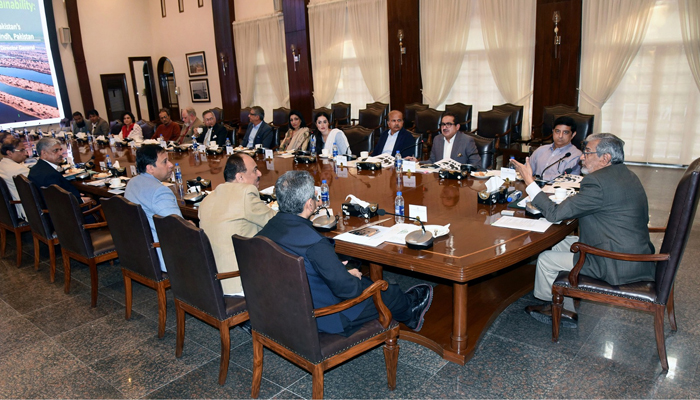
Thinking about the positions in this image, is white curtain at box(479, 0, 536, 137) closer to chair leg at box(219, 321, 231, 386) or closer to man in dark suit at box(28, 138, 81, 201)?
man in dark suit at box(28, 138, 81, 201)

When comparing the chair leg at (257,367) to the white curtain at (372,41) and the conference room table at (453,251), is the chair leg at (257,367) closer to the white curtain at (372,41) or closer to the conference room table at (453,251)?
the conference room table at (453,251)

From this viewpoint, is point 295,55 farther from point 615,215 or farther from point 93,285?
point 615,215

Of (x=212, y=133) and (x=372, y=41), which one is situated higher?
(x=372, y=41)

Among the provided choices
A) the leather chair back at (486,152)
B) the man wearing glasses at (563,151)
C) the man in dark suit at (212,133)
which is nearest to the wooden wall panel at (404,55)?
the man in dark suit at (212,133)

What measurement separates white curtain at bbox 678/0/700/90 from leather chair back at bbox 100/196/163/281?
6.51 m

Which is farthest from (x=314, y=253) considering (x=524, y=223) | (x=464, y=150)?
(x=464, y=150)

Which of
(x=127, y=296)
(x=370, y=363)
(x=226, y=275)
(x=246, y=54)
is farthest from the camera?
(x=246, y=54)

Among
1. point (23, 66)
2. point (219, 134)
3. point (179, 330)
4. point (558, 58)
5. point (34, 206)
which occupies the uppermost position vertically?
point (23, 66)

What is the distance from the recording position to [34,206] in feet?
11.7

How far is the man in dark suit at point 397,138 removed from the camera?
5.05 meters

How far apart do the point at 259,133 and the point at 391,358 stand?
15.2 ft

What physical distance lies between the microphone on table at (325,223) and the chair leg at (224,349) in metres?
0.71

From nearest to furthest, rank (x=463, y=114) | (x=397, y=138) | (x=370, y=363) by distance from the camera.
A: (x=370, y=363) < (x=397, y=138) < (x=463, y=114)

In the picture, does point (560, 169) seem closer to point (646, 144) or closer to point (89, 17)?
point (646, 144)
